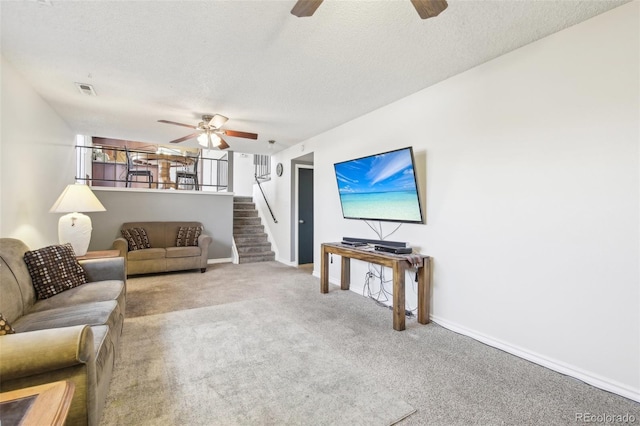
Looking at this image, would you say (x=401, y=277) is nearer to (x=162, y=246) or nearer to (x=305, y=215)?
(x=305, y=215)

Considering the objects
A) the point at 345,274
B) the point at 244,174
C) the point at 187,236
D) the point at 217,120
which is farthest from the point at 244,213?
the point at 345,274

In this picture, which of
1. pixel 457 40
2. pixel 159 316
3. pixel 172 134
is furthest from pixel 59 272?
pixel 457 40

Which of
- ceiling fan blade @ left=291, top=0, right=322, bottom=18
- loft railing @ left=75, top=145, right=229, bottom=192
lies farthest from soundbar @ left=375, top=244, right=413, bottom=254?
loft railing @ left=75, top=145, right=229, bottom=192

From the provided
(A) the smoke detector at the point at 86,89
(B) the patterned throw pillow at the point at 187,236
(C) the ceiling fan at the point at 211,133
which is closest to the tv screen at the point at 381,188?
(C) the ceiling fan at the point at 211,133

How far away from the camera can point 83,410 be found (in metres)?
1.36

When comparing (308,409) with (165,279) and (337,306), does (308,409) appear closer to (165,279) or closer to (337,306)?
(337,306)

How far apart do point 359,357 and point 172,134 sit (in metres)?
4.72

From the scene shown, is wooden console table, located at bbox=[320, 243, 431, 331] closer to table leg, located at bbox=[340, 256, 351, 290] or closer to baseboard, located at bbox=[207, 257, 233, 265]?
table leg, located at bbox=[340, 256, 351, 290]

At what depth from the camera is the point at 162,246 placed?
18.2 feet

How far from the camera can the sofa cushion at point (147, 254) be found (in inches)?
192

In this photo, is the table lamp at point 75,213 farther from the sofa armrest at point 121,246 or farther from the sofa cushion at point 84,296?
the sofa armrest at point 121,246

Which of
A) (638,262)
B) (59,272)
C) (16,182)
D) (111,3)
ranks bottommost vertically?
(59,272)

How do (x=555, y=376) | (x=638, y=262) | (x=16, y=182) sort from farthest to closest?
(x=16, y=182), (x=555, y=376), (x=638, y=262)

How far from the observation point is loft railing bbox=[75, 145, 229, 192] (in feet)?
19.8
